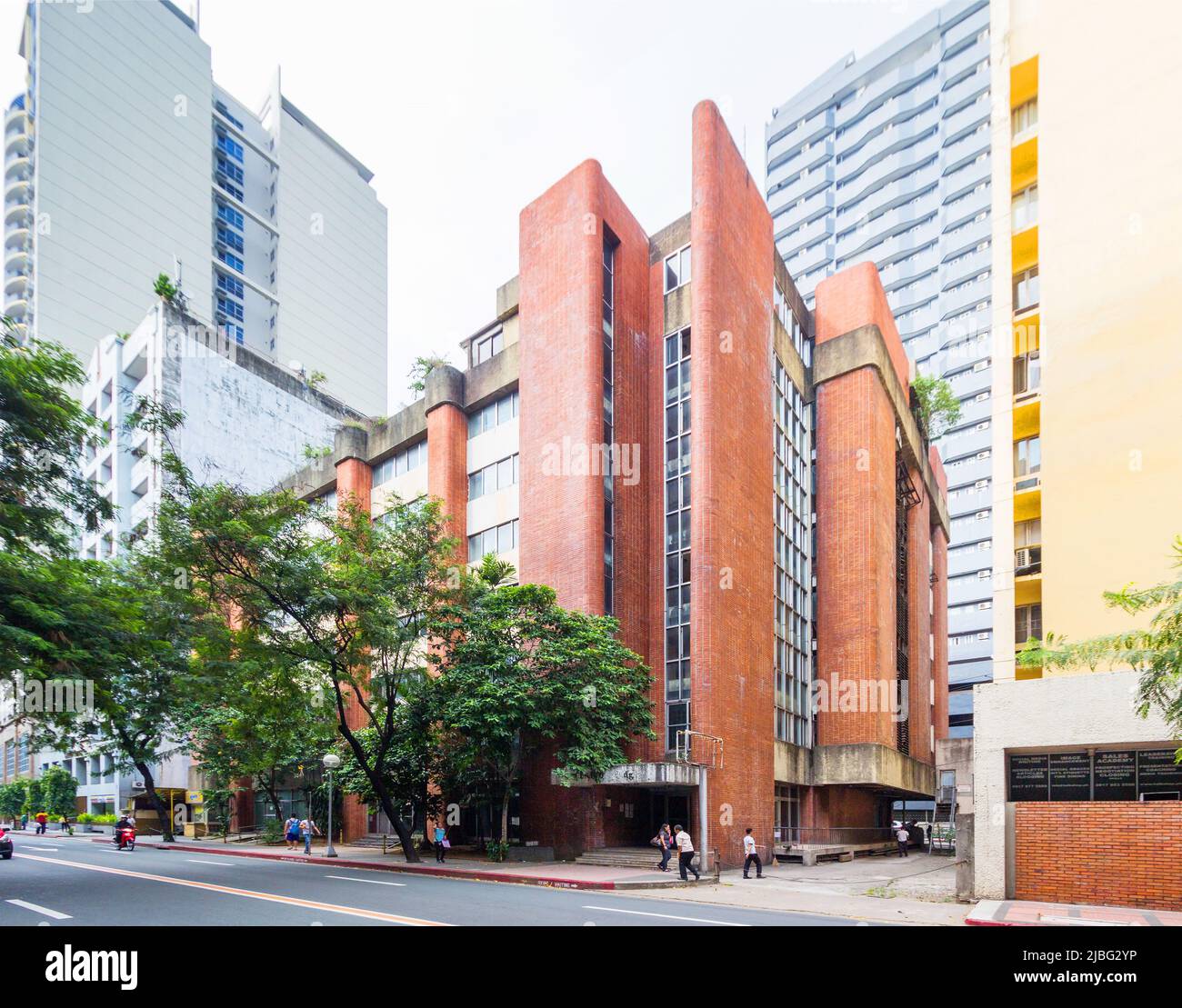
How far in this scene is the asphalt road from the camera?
14.3 m

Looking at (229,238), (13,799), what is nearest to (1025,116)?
(229,238)

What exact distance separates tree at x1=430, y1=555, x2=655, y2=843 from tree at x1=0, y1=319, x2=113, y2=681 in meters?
10.2

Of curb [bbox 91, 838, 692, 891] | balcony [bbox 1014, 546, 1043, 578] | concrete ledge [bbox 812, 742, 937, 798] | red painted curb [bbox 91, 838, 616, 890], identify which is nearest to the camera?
curb [bbox 91, 838, 692, 891]

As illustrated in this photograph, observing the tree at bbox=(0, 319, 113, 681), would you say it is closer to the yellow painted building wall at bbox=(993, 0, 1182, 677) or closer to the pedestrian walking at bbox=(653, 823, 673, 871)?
the pedestrian walking at bbox=(653, 823, 673, 871)

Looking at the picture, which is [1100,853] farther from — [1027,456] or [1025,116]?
[1025,116]

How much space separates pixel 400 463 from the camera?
4250cm

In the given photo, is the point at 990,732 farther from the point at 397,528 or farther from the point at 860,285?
the point at 860,285

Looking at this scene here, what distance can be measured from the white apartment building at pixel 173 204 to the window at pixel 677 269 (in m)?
52.1

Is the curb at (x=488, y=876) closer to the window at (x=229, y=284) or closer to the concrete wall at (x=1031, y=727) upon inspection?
the concrete wall at (x=1031, y=727)

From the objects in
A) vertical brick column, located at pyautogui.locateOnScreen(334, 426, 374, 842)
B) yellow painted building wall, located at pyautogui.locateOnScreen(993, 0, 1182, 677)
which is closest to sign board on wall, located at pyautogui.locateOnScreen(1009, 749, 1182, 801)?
yellow painted building wall, located at pyautogui.locateOnScreen(993, 0, 1182, 677)

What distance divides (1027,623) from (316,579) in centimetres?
1772

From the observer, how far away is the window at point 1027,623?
22359 millimetres

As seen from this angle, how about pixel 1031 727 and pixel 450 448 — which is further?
pixel 450 448
